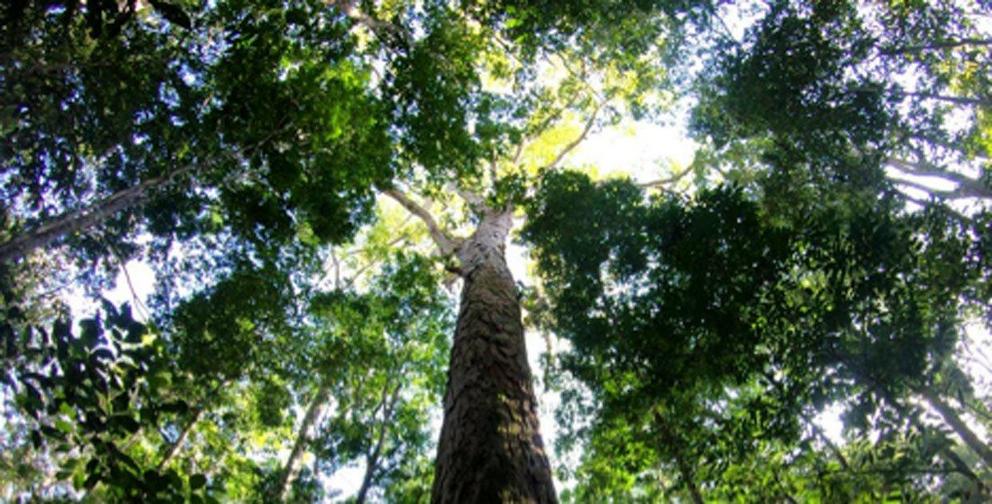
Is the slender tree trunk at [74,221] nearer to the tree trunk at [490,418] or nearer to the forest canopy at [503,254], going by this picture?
the forest canopy at [503,254]

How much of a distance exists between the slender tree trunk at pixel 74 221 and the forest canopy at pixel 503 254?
0.04 meters

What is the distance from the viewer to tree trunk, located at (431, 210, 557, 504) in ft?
10.1

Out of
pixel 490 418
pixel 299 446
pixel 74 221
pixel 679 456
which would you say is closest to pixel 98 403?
pixel 490 418

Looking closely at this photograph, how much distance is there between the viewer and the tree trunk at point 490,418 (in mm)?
3082

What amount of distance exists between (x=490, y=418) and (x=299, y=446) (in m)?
7.27

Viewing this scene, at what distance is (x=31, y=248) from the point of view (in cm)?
571

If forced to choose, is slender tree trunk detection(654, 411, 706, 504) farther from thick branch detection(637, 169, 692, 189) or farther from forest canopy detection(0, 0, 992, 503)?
thick branch detection(637, 169, 692, 189)

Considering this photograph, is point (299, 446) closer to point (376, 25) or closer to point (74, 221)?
point (74, 221)

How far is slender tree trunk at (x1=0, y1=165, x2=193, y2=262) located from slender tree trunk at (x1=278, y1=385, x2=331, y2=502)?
4.26 metres

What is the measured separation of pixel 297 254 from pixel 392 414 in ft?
12.1

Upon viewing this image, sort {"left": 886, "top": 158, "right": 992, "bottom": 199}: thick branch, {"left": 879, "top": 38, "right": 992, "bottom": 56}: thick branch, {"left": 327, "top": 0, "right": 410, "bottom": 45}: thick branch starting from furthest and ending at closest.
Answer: {"left": 886, "top": 158, "right": 992, "bottom": 199}: thick branch
{"left": 879, "top": 38, "right": 992, "bottom": 56}: thick branch
{"left": 327, "top": 0, "right": 410, "bottom": 45}: thick branch

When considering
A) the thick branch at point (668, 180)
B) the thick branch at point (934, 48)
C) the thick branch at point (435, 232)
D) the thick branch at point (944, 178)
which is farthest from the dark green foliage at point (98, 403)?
the thick branch at point (668, 180)

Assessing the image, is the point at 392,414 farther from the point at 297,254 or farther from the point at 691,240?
the point at 691,240

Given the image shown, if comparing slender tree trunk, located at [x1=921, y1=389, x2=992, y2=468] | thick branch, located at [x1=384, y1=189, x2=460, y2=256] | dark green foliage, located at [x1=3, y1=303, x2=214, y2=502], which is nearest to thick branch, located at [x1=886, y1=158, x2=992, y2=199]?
slender tree trunk, located at [x1=921, y1=389, x2=992, y2=468]
